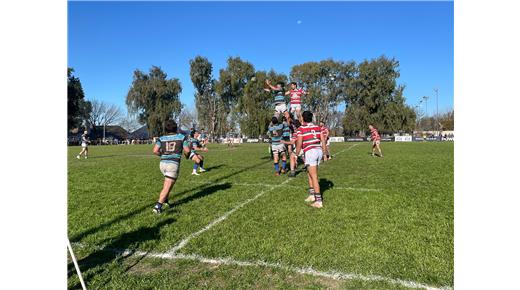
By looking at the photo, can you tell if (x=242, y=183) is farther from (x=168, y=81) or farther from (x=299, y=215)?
(x=168, y=81)

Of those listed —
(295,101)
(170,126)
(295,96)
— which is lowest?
(170,126)

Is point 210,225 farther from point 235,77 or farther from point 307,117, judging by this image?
point 235,77

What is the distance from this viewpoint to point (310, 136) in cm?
682

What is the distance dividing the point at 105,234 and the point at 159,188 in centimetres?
424

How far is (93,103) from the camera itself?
93.1 m

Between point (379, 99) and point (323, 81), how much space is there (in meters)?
12.4

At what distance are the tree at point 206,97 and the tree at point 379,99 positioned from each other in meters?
29.3

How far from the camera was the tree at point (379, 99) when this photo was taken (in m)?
63.8

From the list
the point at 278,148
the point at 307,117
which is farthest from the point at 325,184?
the point at 307,117

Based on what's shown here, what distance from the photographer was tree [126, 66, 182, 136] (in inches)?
2571

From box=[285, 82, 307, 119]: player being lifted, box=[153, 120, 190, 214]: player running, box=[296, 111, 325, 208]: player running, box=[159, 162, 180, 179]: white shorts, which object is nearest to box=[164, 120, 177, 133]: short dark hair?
box=[153, 120, 190, 214]: player running

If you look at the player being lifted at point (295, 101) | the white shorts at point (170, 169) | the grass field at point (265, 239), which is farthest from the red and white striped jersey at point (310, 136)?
the player being lifted at point (295, 101)

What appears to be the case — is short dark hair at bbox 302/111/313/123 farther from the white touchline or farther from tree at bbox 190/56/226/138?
tree at bbox 190/56/226/138
